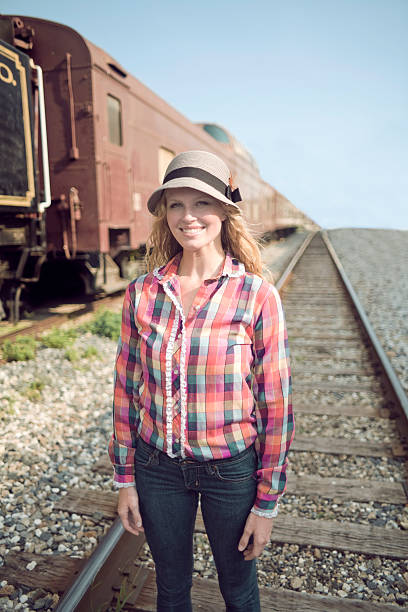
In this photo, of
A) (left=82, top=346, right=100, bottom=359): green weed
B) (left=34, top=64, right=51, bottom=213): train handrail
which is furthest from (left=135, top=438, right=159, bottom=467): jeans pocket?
(left=34, top=64, right=51, bottom=213): train handrail

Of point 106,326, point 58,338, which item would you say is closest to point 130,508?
point 58,338

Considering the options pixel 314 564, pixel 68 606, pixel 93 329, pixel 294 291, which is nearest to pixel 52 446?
pixel 68 606

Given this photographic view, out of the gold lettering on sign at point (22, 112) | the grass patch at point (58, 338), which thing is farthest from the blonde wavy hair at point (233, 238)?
the grass patch at point (58, 338)

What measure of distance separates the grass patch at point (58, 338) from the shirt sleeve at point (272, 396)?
15.3 feet

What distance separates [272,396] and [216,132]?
1512 cm

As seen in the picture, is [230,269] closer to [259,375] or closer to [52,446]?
[259,375]

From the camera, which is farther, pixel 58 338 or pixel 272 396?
pixel 58 338

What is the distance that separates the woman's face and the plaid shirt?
125mm

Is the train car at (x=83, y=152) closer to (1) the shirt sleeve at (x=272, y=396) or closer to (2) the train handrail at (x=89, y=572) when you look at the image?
(2) the train handrail at (x=89, y=572)

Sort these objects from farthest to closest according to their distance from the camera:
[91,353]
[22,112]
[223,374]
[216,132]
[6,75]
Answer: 1. [216,132]
2. [91,353]
3. [22,112]
4. [6,75]
5. [223,374]

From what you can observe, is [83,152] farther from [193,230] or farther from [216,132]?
[216,132]

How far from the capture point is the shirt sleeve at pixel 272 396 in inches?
57.7

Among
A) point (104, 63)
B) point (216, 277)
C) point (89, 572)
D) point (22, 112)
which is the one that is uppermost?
point (104, 63)

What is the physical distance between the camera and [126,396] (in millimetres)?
1640
